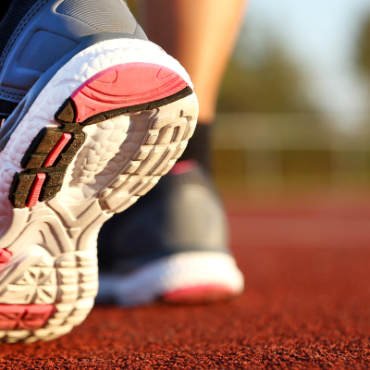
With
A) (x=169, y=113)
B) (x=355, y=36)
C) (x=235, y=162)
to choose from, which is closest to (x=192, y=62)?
(x=169, y=113)

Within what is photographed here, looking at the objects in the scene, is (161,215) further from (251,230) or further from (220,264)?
(251,230)

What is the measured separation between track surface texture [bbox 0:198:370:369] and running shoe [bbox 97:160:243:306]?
0.04 m

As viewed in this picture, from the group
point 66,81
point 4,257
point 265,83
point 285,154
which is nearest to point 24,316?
point 4,257

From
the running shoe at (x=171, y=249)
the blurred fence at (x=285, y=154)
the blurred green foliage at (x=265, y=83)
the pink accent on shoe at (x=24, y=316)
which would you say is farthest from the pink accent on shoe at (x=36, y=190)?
the blurred green foliage at (x=265, y=83)

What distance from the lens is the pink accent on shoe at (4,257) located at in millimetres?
717

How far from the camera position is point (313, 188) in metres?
11.2

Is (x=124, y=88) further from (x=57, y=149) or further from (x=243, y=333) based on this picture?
(x=243, y=333)

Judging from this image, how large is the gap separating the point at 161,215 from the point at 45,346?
1.48 ft

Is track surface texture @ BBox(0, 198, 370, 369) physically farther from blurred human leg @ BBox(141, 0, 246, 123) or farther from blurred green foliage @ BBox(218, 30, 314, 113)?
blurred green foliage @ BBox(218, 30, 314, 113)

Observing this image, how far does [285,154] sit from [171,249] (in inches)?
421

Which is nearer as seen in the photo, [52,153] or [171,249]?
[52,153]

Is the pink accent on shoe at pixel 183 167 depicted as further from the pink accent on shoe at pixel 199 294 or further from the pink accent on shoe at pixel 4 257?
the pink accent on shoe at pixel 4 257

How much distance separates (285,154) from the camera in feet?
38.0

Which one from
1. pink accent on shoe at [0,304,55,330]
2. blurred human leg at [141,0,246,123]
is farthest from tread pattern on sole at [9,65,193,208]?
blurred human leg at [141,0,246,123]
